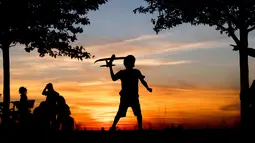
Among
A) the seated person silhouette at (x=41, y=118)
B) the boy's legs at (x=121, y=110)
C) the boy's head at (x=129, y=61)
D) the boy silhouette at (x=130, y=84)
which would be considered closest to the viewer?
the boy's head at (x=129, y=61)

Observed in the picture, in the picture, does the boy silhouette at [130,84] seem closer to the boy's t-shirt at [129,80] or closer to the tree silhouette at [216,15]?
the boy's t-shirt at [129,80]

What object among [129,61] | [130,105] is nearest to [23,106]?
[130,105]

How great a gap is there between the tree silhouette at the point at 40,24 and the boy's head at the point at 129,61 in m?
12.5

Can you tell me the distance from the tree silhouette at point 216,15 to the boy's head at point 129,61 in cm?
1255

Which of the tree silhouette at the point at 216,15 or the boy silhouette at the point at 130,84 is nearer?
the boy silhouette at the point at 130,84

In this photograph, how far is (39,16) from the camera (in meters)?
26.9

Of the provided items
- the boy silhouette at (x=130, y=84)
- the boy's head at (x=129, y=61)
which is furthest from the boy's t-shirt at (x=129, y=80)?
the boy's head at (x=129, y=61)

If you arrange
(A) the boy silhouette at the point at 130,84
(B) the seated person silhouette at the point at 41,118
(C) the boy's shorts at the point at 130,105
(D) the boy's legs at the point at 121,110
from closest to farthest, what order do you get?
(A) the boy silhouette at the point at 130,84 → (C) the boy's shorts at the point at 130,105 → (D) the boy's legs at the point at 121,110 → (B) the seated person silhouette at the point at 41,118

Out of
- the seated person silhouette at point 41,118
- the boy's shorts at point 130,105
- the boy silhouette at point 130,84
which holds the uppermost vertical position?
the boy silhouette at point 130,84

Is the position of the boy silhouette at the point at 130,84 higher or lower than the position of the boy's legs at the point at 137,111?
higher

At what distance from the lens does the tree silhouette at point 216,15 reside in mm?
26719

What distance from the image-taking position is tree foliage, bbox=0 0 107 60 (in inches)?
1026

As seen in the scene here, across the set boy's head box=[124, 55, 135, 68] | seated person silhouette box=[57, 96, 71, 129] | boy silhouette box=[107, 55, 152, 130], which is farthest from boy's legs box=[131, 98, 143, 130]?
seated person silhouette box=[57, 96, 71, 129]

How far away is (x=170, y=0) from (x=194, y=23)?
7.25 ft
